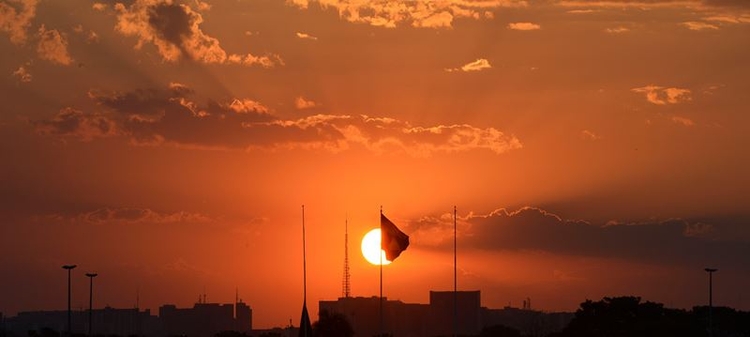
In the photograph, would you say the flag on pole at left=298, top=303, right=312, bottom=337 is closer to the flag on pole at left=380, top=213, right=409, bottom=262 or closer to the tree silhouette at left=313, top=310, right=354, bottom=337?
the flag on pole at left=380, top=213, right=409, bottom=262

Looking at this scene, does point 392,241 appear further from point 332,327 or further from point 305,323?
point 332,327

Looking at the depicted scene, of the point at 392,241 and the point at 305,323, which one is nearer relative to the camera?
the point at 392,241

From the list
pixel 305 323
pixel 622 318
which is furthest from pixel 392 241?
pixel 622 318

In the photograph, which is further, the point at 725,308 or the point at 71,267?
the point at 725,308

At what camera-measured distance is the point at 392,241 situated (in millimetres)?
95125

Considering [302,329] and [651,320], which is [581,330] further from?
[302,329]

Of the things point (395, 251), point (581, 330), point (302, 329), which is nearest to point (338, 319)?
point (581, 330)

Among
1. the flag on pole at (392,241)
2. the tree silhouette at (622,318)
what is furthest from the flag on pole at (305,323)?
→ the tree silhouette at (622,318)

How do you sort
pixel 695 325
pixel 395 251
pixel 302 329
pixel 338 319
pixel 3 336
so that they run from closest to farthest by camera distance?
1. pixel 395 251
2. pixel 302 329
3. pixel 695 325
4. pixel 338 319
5. pixel 3 336

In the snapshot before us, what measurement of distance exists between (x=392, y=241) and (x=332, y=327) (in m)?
71.5

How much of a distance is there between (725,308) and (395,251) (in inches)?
3126

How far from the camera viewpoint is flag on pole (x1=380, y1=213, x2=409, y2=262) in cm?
9481

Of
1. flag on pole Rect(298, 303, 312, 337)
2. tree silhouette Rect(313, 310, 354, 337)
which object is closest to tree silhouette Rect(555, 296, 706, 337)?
tree silhouette Rect(313, 310, 354, 337)

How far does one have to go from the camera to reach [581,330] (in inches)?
6280
